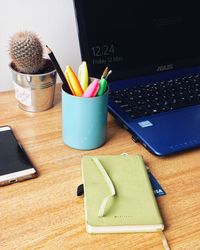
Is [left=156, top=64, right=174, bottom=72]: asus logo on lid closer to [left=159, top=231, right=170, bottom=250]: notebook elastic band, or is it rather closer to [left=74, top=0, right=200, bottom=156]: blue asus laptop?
[left=74, top=0, right=200, bottom=156]: blue asus laptop

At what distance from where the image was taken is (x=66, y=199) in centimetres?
55

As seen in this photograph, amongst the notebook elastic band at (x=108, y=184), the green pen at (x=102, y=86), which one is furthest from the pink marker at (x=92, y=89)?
the notebook elastic band at (x=108, y=184)

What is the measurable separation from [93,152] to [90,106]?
9 centimetres

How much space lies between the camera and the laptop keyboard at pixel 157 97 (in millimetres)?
750

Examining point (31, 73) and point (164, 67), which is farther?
point (164, 67)

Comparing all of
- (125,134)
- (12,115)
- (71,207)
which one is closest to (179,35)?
(125,134)

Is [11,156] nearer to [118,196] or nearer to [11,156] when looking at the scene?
[11,156]

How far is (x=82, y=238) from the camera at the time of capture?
48 centimetres

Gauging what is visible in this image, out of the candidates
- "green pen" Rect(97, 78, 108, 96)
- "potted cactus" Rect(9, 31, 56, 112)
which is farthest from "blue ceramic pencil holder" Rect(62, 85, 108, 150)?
"potted cactus" Rect(9, 31, 56, 112)

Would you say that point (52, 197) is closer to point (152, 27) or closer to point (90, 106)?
point (90, 106)

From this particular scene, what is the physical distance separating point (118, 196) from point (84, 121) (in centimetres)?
16

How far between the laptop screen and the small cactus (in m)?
0.10

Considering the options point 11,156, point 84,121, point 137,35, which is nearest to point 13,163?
point 11,156

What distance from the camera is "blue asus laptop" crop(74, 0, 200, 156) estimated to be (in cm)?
71
